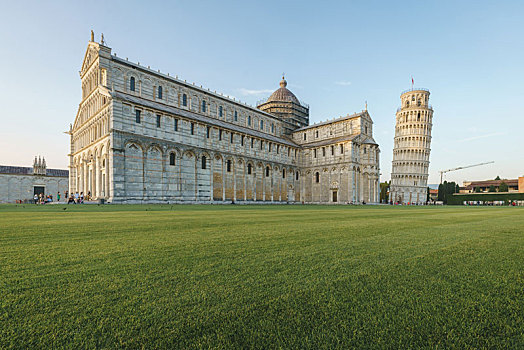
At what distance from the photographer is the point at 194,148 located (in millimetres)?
32750

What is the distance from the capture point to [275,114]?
182 feet

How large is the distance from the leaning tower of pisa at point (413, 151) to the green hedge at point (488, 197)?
9943 mm

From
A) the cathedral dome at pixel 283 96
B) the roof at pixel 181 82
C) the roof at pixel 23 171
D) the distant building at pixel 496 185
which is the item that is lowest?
the distant building at pixel 496 185

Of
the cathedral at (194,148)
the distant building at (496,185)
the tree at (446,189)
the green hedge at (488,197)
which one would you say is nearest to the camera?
the cathedral at (194,148)

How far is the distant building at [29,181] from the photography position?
4671 cm

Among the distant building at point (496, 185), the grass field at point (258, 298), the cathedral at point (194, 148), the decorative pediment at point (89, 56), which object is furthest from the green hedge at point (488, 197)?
the decorative pediment at point (89, 56)

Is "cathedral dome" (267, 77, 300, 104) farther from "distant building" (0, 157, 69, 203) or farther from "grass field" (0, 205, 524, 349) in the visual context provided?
"grass field" (0, 205, 524, 349)

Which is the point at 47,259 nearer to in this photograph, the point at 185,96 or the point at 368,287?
the point at 368,287

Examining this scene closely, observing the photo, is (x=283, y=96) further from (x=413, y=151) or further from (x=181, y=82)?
(x=413, y=151)

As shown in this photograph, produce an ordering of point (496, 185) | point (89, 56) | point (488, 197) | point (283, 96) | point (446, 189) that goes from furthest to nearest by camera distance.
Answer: point (496, 185), point (446, 189), point (283, 96), point (488, 197), point (89, 56)

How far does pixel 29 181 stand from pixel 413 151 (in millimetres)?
88712

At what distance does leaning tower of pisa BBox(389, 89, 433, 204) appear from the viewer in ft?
227

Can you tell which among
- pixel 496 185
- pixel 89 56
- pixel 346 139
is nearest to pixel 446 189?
pixel 496 185

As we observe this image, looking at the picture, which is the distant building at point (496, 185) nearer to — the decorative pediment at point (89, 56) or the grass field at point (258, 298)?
the grass field at point (258, 298)
